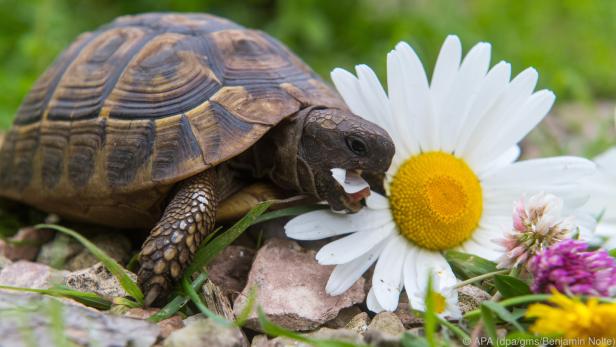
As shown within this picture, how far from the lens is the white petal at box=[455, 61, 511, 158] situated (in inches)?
74.0

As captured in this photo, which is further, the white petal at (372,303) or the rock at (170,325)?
the white petal at (372,303)

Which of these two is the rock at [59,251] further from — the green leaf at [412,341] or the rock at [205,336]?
the green leaf at [412,341]

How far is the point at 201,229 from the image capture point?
170 cm

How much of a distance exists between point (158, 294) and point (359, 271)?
508mm

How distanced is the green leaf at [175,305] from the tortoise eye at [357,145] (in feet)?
1.65

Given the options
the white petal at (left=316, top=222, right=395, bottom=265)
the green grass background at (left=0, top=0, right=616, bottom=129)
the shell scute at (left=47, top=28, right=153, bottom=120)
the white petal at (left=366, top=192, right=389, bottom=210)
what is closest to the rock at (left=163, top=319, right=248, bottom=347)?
the white petal at (left=316, top=222, right=395, bottom=265)

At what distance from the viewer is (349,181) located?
1.77 metres

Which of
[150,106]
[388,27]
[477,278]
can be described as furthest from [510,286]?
[388,27]

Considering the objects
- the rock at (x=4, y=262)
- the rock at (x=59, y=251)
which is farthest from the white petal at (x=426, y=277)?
the rock at (x=4, y=262)

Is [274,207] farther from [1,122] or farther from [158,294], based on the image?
[1,122]

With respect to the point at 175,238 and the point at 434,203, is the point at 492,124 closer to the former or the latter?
the point at 434,203

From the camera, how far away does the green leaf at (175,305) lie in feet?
4.92

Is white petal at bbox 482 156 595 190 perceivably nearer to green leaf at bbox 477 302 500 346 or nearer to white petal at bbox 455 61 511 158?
white petal at bbox 455 61 511 158

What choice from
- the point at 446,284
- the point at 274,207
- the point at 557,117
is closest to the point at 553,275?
the point at 446,284
